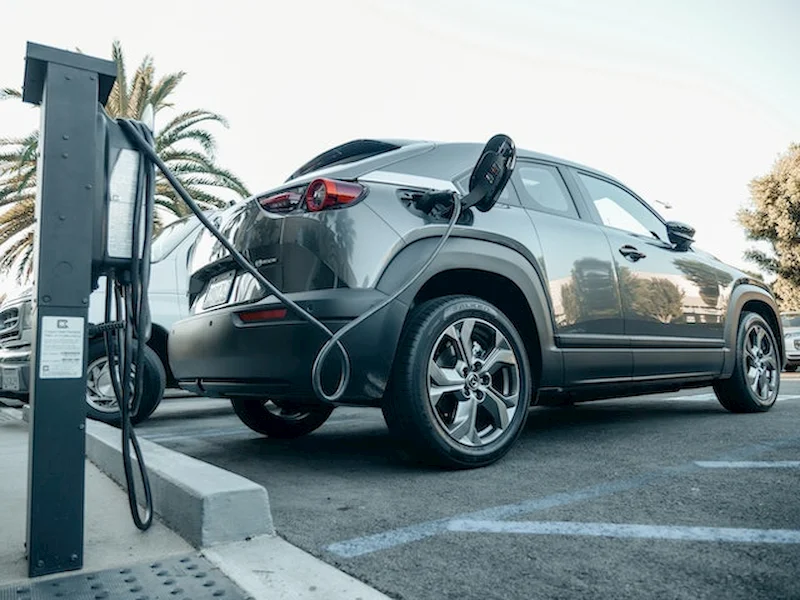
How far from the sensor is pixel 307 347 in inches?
110

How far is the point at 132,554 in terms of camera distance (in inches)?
76.6

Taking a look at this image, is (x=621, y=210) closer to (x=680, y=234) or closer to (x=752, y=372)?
(x=680, y=234)

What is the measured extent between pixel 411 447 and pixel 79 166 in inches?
67.6

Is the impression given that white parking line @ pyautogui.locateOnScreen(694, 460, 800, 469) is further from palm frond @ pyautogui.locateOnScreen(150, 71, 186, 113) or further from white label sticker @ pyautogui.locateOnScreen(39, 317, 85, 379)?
palm frond @ pyautogui.locateOnScreen(150, 71, 186, 113)

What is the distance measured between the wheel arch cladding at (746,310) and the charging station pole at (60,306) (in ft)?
14.1

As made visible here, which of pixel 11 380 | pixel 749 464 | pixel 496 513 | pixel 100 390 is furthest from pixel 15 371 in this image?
pixel 749 464

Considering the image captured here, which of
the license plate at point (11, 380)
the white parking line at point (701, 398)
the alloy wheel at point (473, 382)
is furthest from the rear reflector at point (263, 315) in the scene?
the white parking line at point (701, 398)

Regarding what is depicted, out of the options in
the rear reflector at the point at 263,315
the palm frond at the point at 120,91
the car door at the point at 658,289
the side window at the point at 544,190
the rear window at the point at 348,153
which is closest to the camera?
the rear reflector at the point at 263,315

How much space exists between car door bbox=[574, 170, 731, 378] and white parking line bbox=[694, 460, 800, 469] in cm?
96

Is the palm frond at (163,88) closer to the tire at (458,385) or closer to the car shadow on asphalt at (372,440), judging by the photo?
the car shadow on asphalt at (372,440)

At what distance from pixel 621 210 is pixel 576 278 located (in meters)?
1.01

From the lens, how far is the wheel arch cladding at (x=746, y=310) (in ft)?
16.3

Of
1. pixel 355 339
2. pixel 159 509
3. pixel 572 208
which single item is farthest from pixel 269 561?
pixel 572 208

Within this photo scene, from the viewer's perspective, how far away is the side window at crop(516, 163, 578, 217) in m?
3.72
